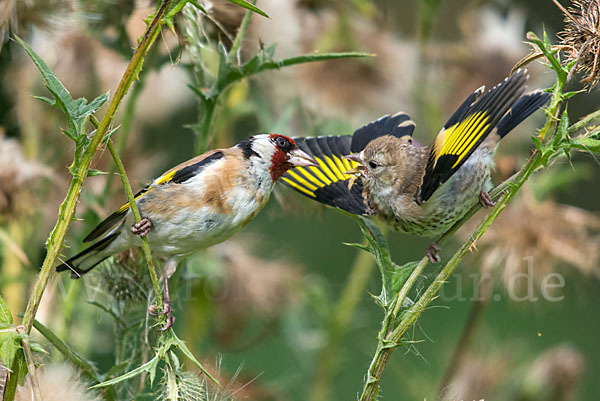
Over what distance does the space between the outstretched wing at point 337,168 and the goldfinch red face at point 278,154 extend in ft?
0.13

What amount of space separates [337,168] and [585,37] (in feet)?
1.85

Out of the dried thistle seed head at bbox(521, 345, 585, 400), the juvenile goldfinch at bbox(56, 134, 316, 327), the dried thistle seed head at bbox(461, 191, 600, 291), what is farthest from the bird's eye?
the dried thistle seed head at bbox(521, 345, 585, 400)

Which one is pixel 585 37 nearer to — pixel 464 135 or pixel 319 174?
pixel 464 135

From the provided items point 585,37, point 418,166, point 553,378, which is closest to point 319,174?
point 418,166

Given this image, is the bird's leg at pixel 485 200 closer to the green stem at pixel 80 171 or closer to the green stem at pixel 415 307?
the green stem at pixel 415 307

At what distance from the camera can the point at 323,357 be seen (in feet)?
6.35

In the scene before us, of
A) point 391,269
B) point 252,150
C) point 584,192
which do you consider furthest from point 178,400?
point 584,192

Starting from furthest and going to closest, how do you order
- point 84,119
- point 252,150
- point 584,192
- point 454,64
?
point 584,192 < point 454,64 < point 252,150 < point 84,119

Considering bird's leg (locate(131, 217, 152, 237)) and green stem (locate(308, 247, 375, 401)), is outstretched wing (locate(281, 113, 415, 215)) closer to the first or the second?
bird's leg (locate(131, 217, 152, 237))

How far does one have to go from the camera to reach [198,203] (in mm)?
1262

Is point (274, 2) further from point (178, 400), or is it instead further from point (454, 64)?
point (178, 400)

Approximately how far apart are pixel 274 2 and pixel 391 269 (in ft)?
3.81

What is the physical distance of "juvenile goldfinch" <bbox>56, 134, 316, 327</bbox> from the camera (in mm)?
1235

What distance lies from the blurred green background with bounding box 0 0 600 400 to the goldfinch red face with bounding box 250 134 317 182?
0.10 meters
